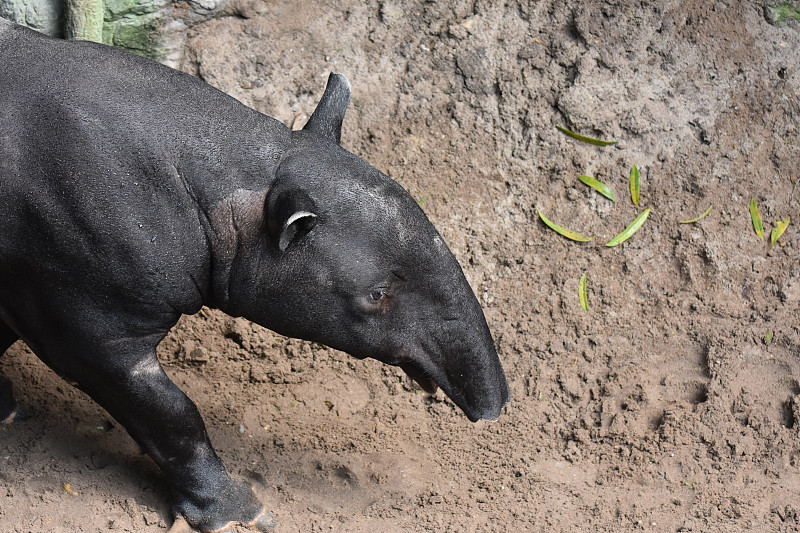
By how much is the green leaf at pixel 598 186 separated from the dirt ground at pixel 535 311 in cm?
5

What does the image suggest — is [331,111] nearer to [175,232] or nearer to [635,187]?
[175,232]

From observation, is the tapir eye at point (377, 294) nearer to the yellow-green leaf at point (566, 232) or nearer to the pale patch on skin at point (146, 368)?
the pale patch on skin at point (146, 368)

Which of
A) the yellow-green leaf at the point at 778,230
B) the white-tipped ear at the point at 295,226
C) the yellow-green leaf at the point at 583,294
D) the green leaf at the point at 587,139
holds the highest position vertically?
the white-tipped ear at the point at 295,226

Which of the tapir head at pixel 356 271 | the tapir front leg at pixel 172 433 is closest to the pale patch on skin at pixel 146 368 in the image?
the tapir front leg at pixel 172 433

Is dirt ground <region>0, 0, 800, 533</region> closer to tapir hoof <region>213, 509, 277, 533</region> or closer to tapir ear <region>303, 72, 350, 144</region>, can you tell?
tapir hoof <region>213, 509, 277, 533</region>

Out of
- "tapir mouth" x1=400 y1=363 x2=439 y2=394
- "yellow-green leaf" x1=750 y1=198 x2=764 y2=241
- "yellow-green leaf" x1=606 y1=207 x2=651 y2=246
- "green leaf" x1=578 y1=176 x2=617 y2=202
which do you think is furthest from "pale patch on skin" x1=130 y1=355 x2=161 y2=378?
"yellow-green leaf" x1=750 y1=198 x2=764 y2=241

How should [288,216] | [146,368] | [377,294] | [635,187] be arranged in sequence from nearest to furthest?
1. [288,216]
2. [377,294]
3. [146,368]
4. [635,187]

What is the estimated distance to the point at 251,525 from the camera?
13.4 feet

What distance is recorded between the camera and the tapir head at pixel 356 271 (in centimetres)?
334

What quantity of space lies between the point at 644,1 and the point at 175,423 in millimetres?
3843

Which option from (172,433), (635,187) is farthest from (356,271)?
(635,187)

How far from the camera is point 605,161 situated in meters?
5.49

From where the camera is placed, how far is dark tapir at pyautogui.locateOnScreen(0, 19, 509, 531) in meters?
3.25

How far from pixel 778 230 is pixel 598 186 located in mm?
1008
